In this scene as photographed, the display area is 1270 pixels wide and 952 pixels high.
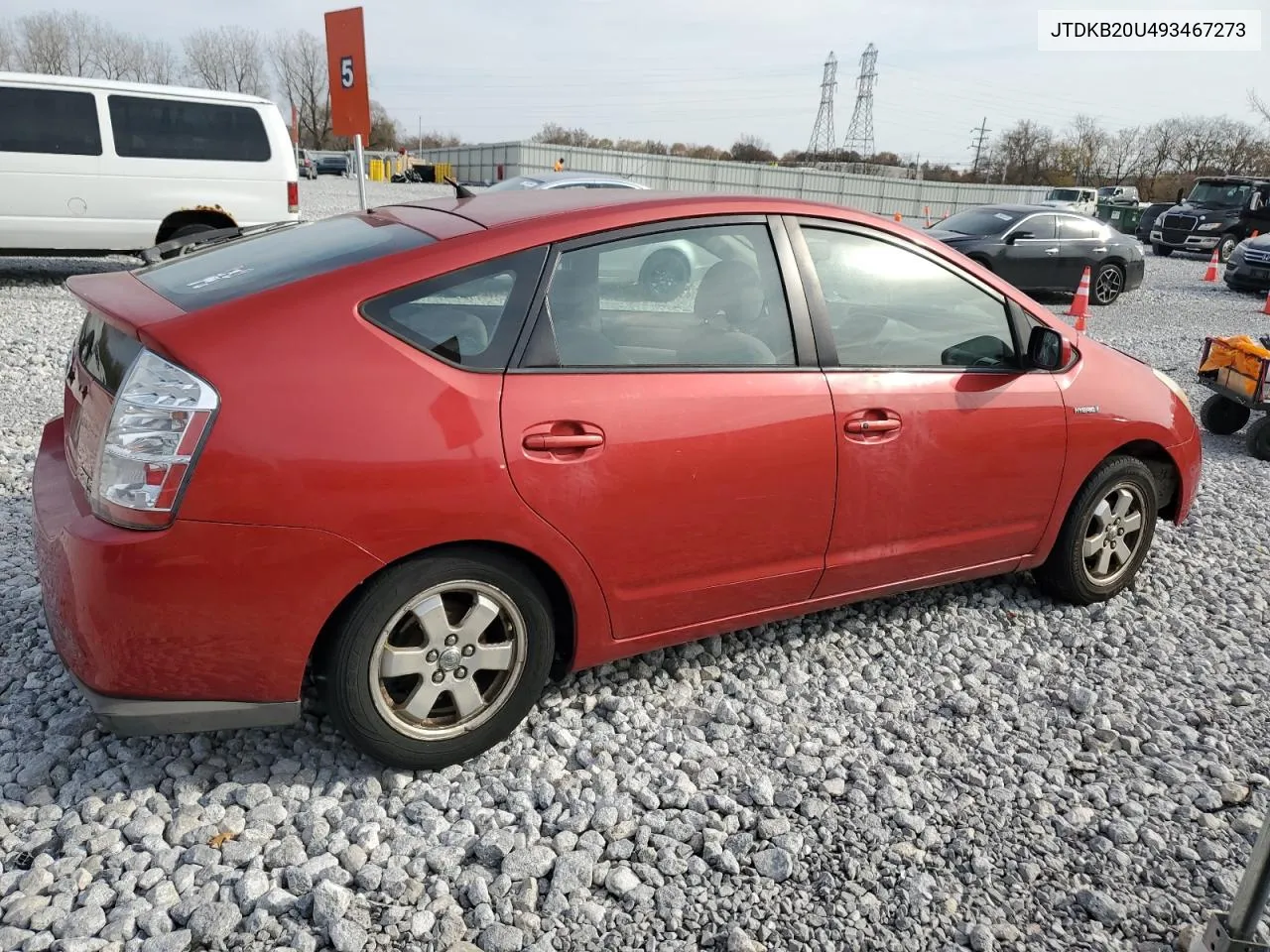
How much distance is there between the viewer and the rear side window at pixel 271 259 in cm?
258

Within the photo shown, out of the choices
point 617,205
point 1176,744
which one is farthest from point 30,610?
point 1176,744

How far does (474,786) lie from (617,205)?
1.80 metres

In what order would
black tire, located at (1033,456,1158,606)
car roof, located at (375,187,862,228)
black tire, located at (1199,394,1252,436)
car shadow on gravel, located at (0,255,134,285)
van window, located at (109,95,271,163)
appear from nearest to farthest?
1. car roof, located at (375,187,862,228)
2. black tire, located at (1033,456,1158,606)
3. black tire, located at (1199,394,1252,436)
4. van window, located at (109,95,271,163)
5. car shadow on gravel, located at (0,255,134,285)

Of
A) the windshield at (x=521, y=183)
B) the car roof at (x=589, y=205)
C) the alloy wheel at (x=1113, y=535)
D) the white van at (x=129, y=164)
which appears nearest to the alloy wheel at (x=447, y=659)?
the car roof at (x=589, y=205)

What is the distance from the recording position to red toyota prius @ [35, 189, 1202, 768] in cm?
230

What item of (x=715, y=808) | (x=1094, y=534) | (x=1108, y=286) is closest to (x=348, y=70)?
(x=1094, y=534)

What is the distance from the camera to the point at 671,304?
10.2 feet

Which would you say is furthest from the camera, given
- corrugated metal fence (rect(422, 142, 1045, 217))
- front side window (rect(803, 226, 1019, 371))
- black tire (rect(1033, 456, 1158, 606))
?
corrugated metal fence (rect(422, 142, 1045, 217))

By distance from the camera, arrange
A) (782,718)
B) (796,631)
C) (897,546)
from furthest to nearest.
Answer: (796,631) → (897,546) → (782,718)

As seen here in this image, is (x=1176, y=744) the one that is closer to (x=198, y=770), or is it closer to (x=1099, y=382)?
(x=1099, y=382)

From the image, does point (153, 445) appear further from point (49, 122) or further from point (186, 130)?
point (186, 130)

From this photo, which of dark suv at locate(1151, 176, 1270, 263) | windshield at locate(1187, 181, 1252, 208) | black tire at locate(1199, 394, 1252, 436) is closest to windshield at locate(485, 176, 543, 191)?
black tire at locate(1199, 394, 1252, 436)

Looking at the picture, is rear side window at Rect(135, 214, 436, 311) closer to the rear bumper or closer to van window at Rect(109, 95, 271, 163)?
the rear bumper

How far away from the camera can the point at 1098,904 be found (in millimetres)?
2391
